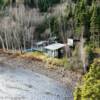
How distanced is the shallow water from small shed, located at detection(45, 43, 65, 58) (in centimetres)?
425

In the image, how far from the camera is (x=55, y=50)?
115 feet

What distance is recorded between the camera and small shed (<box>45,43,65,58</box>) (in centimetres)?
3488

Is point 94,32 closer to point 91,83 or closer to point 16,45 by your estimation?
point 16,45

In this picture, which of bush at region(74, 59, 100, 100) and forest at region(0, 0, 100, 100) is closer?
bush at region(74, 59, 100, 100)

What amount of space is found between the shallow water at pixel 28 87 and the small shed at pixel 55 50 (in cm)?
425

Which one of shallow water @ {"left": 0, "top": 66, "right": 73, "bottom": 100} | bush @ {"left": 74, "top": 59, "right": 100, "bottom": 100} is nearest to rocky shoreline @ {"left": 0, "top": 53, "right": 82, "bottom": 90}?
shallow water @ {"left": 0, "top": 66, "right": 73, "bottom": 100}

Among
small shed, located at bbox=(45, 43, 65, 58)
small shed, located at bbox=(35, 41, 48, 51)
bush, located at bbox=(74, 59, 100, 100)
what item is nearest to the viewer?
bush, located at bbox=(74, 59, 100, 100)

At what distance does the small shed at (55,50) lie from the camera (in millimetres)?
34875

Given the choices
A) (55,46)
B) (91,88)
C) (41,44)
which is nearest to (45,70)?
(55,46)

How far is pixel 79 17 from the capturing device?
3569 centimetres

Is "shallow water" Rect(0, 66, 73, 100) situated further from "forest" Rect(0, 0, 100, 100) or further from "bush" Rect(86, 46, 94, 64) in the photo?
"bush" Rect(86, 46, 94, 64)

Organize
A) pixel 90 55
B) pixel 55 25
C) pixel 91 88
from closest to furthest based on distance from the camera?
1. pixel 91 88
2. pixel 90 55
3. pixel 55 25

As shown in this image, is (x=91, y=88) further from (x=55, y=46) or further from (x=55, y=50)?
(x=55, y=46)

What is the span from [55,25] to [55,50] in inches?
211
